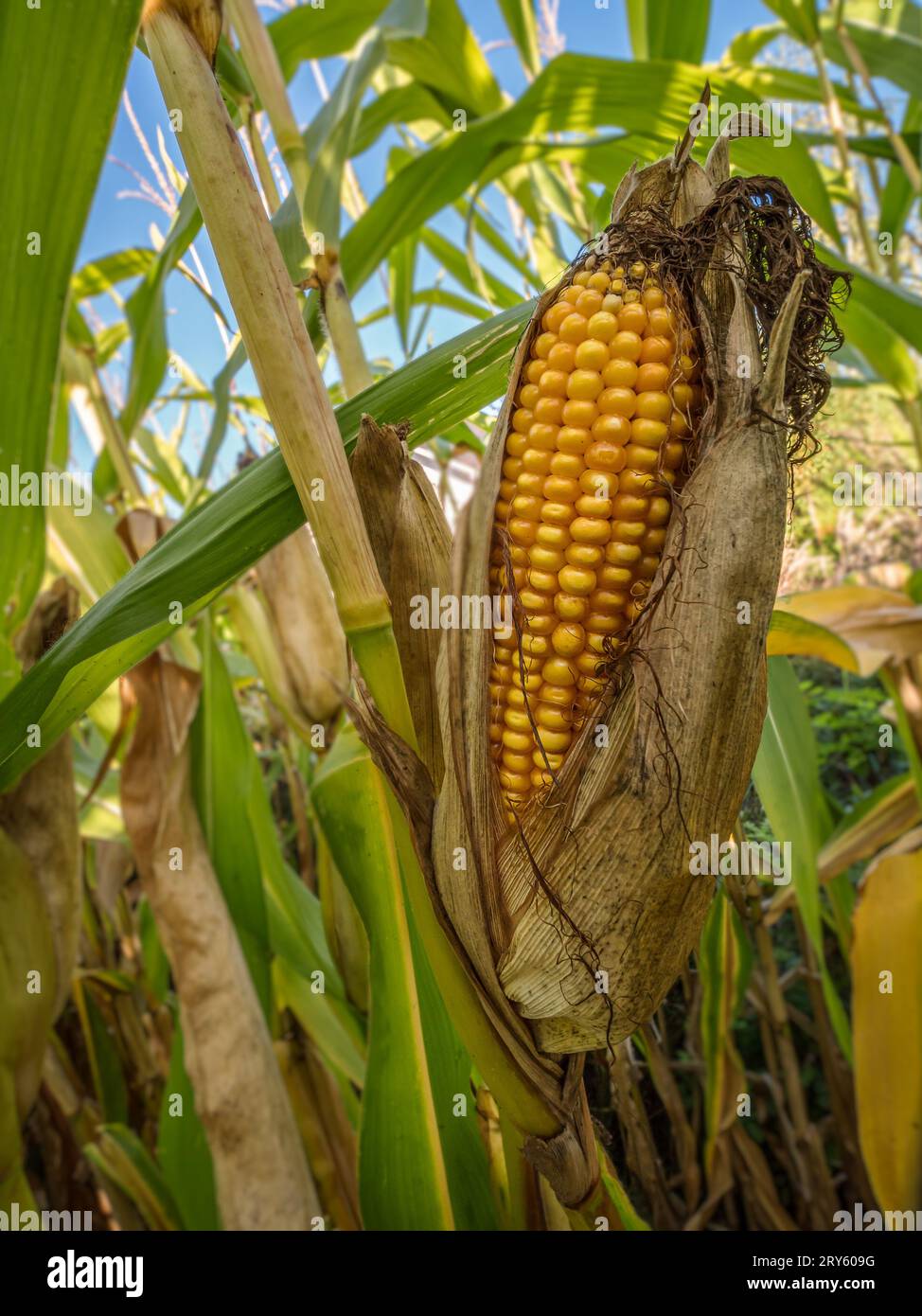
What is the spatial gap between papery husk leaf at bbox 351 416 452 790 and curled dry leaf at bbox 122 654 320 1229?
19.9 inches

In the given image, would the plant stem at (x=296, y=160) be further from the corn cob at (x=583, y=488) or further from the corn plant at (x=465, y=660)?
the corn cob at (x=583, y=488)

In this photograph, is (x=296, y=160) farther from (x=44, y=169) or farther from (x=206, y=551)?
(x=206, y=551)

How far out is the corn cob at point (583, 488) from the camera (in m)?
0.37

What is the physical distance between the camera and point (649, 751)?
0.36 m

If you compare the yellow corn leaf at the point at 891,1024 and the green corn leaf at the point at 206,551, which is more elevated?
the green corn leaf at the point at 206,551

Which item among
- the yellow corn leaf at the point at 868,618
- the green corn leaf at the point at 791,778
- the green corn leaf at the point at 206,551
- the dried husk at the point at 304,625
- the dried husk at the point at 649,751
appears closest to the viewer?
the dried husk at the point at 649,751

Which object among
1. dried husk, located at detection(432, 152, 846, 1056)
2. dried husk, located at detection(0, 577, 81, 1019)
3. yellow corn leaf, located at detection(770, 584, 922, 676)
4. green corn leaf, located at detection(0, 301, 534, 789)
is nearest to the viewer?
dried husk, located at detection(432, 152, 846, 1056)

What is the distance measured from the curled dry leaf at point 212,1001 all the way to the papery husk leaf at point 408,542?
1.66 feet

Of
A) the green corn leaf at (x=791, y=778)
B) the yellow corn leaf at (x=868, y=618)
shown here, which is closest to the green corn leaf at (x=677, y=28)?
the yellow corn leaf at (x=868, y=618)

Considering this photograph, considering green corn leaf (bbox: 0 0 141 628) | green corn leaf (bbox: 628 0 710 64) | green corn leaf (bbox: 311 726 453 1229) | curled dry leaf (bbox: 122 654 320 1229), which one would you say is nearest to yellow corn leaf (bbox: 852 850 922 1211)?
green corn leaf (bbox: 311 726 453 1229)

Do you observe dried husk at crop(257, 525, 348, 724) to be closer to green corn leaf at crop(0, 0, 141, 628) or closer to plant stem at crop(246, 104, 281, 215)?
plant stem at crop(246, 104, 281, 215)

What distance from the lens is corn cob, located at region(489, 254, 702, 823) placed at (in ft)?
1.21
